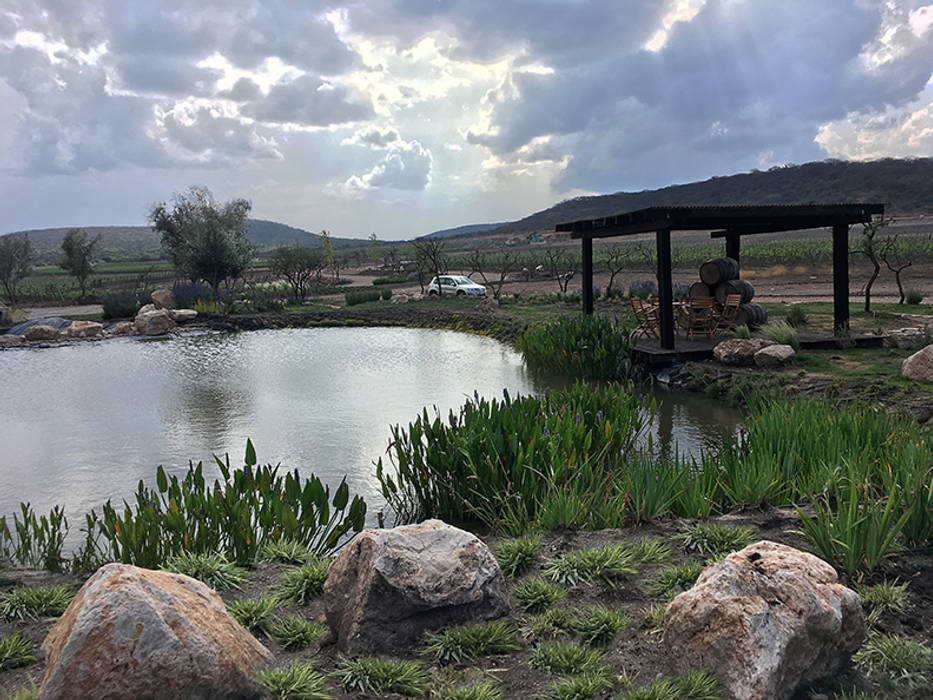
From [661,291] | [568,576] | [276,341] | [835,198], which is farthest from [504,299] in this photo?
[835,198]

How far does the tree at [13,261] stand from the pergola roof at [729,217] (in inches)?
1296

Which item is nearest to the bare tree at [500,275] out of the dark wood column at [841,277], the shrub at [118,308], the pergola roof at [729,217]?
the pergola roof at [729,217]

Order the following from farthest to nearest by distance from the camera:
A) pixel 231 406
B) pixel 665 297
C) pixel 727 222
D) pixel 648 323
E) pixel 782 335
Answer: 1. pixel 648 323
2. pixel 727 222
3. pixel 665 297
4. pixel 782 335
5. pixel 231 406

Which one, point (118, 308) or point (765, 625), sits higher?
point (118, 308)

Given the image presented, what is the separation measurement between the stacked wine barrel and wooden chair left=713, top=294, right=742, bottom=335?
0.45ft

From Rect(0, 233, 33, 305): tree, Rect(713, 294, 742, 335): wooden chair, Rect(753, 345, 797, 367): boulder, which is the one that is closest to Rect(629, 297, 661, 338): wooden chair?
Rect(713, 294, 742, 335): wooden chair

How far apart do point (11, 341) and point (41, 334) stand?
0.81 meters

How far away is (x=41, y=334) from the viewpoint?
71.4 ft

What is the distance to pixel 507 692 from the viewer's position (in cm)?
265

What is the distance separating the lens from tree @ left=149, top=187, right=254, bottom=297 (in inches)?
1136

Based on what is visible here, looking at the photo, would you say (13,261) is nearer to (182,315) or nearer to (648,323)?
(182,315)

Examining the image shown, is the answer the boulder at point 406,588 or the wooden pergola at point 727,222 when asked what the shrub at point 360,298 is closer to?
the wooden pergola at point 727,222

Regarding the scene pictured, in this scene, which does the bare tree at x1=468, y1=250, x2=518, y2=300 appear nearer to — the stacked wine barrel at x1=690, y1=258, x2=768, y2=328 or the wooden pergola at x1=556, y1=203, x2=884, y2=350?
the stacked wine barrel at x1=690, y1=258, x2=768, y2=328

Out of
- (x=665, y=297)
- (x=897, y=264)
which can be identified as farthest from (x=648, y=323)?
(x=897, y=264)
